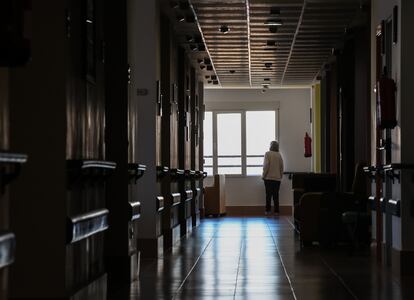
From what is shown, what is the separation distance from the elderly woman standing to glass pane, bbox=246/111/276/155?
1464 millimetres

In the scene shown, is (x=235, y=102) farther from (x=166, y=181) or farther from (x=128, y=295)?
(x=128, y=295)

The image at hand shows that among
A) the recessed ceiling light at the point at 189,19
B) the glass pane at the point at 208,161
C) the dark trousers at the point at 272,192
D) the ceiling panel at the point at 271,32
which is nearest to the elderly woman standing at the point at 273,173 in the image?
the dark trousers at the point at 272,192

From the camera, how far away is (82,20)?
4934 millimetres

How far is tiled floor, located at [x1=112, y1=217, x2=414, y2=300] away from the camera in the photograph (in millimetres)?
6086

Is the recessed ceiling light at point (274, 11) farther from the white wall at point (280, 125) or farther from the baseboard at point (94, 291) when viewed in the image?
the white wall at point (280, 125)

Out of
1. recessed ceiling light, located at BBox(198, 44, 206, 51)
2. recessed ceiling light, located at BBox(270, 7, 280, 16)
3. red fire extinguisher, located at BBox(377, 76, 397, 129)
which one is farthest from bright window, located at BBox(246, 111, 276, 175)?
red fire extinguisher, located at BBox(377, 76, 397, 129)

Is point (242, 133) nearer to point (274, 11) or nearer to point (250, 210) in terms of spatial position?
point (250, 210)

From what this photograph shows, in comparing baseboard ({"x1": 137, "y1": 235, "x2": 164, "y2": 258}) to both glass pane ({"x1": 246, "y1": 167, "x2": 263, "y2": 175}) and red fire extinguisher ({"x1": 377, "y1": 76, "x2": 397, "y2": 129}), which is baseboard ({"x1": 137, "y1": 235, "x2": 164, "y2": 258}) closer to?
red fire extinguisher ({"x1": 377, "y1": 76, "x2": 397, "y2": 129})

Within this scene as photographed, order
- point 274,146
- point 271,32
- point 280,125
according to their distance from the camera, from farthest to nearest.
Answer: point 280,125
point 274,146
point 271,32

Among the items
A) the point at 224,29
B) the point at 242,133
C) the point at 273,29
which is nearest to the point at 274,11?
the point at 273,29

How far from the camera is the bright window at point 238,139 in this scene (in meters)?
22.0

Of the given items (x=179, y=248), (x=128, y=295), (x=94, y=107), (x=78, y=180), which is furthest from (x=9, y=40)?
(x=179, y=248)

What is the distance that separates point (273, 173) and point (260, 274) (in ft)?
43.7

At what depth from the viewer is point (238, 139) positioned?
22.1 meters
